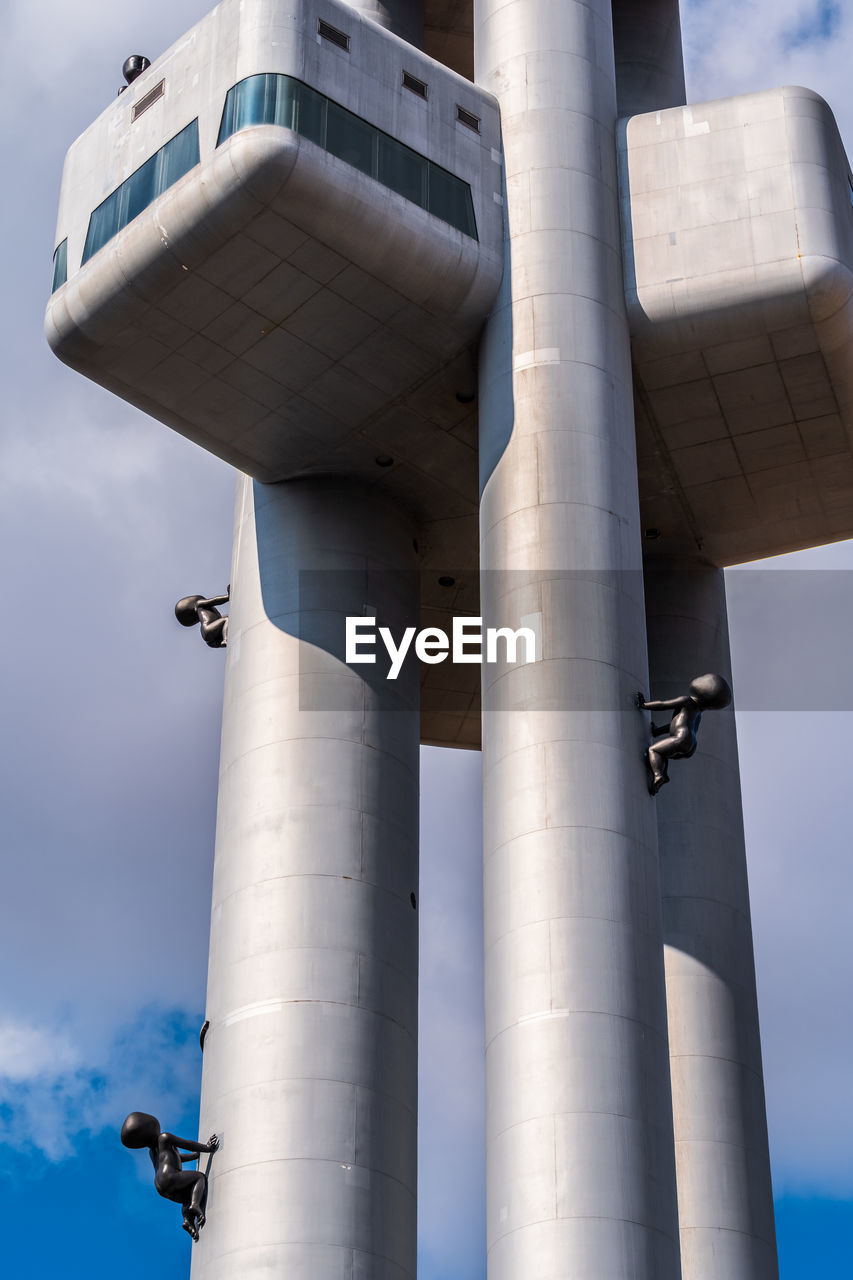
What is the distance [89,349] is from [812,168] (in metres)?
15.3

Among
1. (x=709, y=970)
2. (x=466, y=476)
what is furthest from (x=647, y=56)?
(x=709, y=970)

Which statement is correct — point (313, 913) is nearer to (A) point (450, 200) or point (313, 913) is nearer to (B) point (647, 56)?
(A) point (450, 200)

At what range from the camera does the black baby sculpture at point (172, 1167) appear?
36.5m

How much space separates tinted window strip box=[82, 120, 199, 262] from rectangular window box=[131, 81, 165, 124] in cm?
171

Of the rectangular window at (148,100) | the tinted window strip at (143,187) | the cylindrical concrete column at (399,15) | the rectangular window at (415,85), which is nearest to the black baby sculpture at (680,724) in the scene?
the rectangular window at (415,85)

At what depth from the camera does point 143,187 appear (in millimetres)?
38750

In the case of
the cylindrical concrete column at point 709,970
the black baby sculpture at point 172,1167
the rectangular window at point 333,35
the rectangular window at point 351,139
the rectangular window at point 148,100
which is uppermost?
the rectangular window at point 148,100

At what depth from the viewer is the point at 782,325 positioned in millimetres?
38062

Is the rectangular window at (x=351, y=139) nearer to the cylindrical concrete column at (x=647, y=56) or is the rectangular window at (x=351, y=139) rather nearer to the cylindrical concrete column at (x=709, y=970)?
the cylindrical concrete column at (x=647, y=56)

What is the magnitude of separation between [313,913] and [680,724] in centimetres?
917

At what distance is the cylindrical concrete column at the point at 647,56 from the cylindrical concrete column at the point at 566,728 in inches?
249

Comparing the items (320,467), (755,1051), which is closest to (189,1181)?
(755,1051)

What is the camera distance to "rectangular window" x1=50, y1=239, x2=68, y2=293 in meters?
40.2

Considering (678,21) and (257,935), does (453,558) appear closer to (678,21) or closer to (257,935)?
(257,935)
